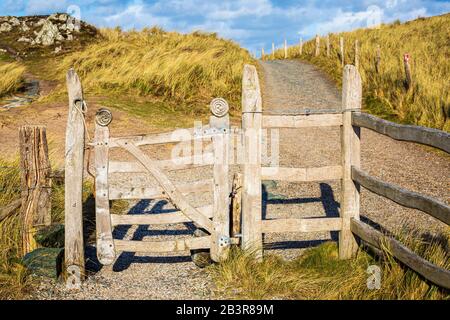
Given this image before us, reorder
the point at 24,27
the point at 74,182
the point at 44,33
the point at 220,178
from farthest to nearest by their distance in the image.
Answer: the point at 24,27 → the point at 44,33 → the point at 220,178 → the point at 74,182

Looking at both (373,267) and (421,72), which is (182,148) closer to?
(373,267)

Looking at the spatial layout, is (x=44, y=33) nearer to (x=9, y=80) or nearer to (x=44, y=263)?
(x=9, y=80)

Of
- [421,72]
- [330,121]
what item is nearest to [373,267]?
[330,121]

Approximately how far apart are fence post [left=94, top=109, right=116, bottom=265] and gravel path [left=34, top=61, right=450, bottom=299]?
328mm

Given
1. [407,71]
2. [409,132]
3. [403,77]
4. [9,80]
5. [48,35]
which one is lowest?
[409,132]

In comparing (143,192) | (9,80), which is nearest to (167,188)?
(143,192)

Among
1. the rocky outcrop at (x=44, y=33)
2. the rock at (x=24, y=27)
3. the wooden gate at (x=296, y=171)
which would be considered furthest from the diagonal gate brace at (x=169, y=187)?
A: the rock at (x=24, y=27)

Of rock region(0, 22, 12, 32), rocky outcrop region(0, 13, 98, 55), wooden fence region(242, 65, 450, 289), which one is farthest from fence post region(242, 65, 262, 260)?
rock region(0, 22, 12, 32)

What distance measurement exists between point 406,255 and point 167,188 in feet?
6.87

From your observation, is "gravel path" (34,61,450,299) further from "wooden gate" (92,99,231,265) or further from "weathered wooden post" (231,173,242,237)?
"weathered wooden post" (231,173,242,237)

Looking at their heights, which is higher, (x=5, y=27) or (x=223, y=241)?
(x=5, y=27)

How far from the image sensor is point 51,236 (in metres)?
5.33

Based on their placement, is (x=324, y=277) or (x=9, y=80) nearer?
(x=324, y=277)

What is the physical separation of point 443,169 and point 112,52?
545 inches
